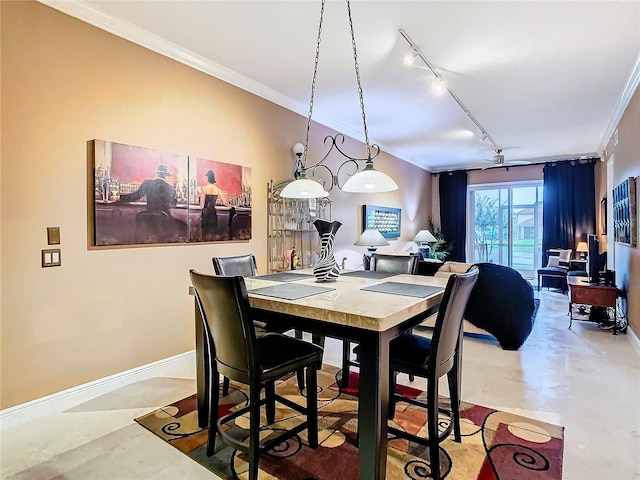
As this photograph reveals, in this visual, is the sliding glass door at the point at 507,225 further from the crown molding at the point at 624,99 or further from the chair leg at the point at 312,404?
the chair leg at the point at 312,404

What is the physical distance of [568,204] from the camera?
24.0 feet

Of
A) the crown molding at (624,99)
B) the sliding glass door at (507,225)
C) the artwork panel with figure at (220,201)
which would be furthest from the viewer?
the sliding glass door at (507,225)

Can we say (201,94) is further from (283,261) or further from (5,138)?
(283,261)

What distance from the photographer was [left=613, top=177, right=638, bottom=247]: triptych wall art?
12.4 ft

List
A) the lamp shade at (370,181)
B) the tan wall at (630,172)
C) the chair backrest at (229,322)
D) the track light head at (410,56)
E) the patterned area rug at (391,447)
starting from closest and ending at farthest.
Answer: the chair backrest at (229,322), the patterned area rug at (391,447), the lamp shade at (370,181), the track light head at (410,56), the tan wall at (630,172)

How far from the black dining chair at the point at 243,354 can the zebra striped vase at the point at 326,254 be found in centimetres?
49

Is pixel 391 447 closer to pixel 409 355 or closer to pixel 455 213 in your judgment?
pixel 409 355

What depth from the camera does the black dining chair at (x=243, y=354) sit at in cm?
160

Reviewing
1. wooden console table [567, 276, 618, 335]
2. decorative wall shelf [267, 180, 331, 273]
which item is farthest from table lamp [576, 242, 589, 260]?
decorative wall shelf [267, 180, 331, 273]

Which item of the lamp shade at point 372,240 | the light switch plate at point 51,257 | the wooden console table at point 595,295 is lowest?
the wooden console table at point 595,295

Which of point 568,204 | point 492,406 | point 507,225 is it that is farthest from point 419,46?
point 507,225

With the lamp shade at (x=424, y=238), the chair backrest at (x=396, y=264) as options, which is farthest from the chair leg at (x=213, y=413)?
the lamp shade at (x=424, y=238)

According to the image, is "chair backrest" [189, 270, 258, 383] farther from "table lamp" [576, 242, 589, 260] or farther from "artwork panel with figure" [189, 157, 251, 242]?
"table lamp" [576, 242, 589, 260]

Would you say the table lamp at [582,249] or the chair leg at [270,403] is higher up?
the table lamp at [582,249]
